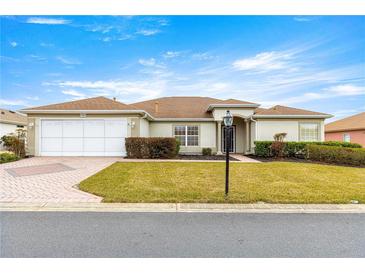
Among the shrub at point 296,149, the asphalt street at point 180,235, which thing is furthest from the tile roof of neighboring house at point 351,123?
the asphalt street at point 180,235

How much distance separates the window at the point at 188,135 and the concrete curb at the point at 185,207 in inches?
451

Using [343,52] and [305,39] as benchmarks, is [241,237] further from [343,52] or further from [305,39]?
[343,52]

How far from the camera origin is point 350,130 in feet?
69.2

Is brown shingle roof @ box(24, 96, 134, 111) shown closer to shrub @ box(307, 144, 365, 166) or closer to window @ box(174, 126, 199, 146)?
window @ box(174, 126, 199, 146)

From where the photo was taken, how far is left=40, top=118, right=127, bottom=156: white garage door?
1284 cm

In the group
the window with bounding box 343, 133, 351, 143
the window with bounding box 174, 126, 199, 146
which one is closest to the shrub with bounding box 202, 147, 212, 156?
the window with bounding box 174, 126, 199, 146

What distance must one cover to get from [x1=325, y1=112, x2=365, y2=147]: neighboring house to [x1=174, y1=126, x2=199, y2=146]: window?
17596 mm

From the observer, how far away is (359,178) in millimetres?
7535

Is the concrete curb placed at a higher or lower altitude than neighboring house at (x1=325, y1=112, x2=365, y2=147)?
lower

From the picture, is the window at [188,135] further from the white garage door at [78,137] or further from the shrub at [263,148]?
the white garage door at [78,137]

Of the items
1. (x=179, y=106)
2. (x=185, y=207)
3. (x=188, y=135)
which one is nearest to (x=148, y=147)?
(x=188, y=135)
